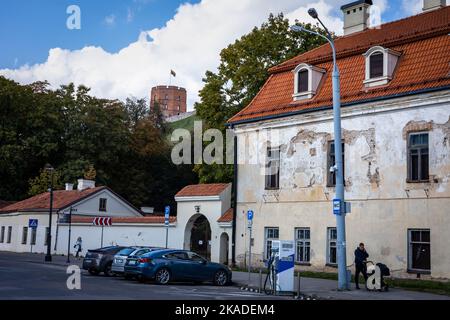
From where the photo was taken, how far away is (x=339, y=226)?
21.1m

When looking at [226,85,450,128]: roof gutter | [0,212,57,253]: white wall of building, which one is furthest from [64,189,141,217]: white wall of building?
[226,85,450,128]: roof gutter

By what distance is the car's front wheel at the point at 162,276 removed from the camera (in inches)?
909

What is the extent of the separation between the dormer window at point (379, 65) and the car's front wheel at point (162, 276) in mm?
12059

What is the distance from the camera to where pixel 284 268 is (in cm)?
2014

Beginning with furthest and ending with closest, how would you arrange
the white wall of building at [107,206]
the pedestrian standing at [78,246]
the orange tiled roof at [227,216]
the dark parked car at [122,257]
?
1. the white wall of building at [107,206]
2. the pedestrian standing at [78,246]
3. the orange tiled roof at [227,216]
4. the dark parked car at [122,257]

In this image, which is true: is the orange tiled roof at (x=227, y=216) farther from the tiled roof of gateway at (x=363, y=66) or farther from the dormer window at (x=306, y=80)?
the dormer window at (x=306, y=80)

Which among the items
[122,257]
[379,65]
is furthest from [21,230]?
[379,65]

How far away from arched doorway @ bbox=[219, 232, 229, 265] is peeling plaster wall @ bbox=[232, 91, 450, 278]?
2562 millimetres

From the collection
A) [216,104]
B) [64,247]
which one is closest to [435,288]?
[216,104]

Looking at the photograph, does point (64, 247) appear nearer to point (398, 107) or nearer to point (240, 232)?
point (240, 232)

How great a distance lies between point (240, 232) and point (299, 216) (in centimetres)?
430

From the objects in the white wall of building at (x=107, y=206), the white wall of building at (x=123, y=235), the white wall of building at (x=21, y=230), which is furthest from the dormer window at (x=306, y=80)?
the white wall of building at (x=21, y=230)

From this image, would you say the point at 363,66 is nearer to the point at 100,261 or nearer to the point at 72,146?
the point at 100,261

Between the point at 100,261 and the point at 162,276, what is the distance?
547 centimetres
